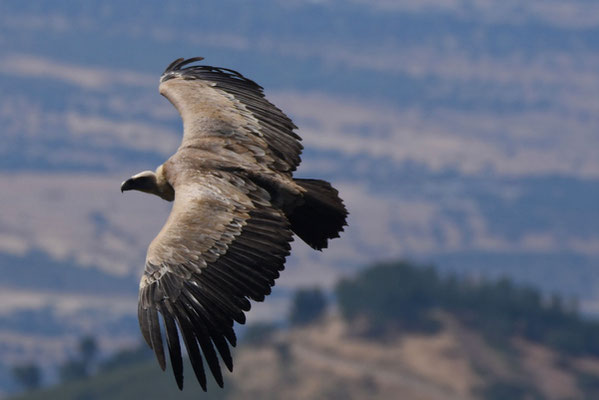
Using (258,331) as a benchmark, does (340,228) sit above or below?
below

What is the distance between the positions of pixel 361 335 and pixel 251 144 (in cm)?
15135

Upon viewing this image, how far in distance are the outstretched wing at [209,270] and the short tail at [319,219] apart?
1061mm

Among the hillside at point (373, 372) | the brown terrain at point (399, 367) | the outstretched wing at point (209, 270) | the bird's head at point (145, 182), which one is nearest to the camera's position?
the outstretched wing at point (209, 270)

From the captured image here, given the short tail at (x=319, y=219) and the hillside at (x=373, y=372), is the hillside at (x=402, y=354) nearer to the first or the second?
the hillside at (x=373, y=372)

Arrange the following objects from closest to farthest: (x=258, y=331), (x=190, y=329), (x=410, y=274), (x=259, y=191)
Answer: (x=190, y=329) → (x=259, y=191) → (x=258, y=331) → (x=410, y=274)

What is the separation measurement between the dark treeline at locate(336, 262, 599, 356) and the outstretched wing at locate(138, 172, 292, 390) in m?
153

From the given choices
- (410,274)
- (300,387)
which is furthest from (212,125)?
(410,274)

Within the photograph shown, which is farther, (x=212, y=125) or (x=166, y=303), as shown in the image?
(x=212, y=125)

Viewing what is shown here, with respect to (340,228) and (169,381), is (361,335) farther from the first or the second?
(340,228)

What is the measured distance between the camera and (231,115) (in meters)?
19.8

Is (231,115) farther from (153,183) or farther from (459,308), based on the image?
(459,308)

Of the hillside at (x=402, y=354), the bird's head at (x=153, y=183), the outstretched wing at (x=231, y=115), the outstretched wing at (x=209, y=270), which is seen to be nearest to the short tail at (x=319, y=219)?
the outstretched wing at (x=231, y=115)

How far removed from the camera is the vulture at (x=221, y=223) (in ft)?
52.2

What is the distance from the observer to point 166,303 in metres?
16.2
